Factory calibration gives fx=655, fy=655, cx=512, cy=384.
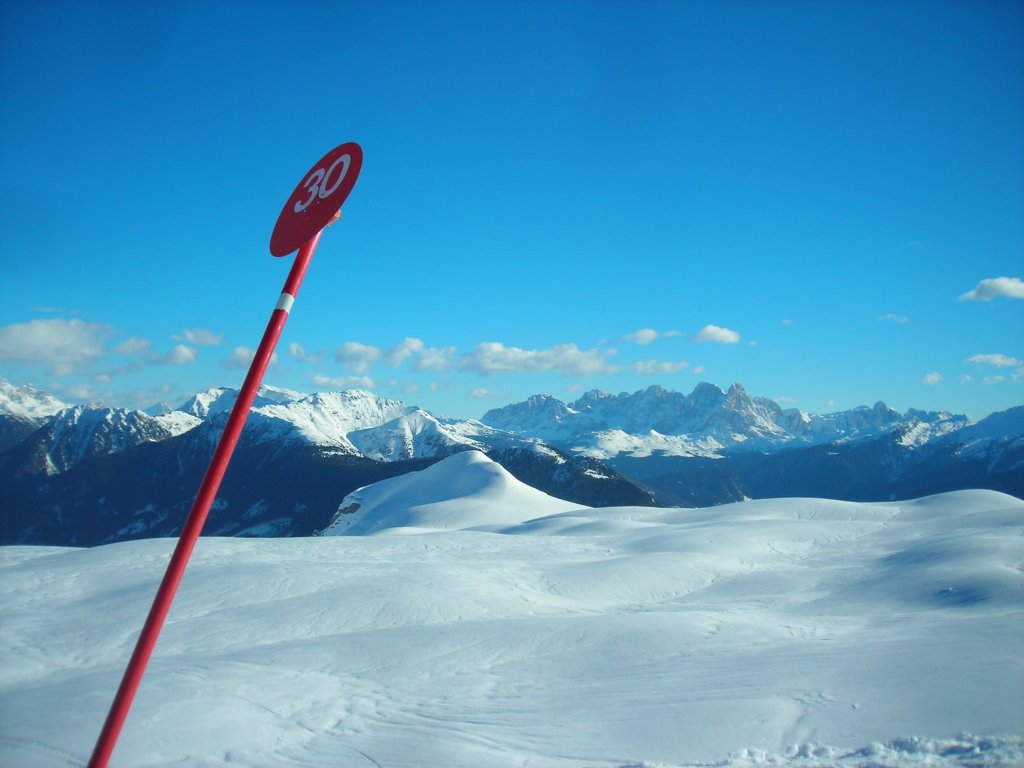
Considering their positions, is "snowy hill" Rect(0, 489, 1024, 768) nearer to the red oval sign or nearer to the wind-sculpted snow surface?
the wind-sculpted snow surface

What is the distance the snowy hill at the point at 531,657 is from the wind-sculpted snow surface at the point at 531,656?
58mm

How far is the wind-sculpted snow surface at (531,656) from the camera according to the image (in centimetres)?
805

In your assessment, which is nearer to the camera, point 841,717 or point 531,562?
point 841,717

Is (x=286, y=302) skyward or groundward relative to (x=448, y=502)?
skyward

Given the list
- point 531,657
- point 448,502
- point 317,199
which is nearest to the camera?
point 317,199

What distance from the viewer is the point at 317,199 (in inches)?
187

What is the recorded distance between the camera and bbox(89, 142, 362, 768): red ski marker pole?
3.82 m

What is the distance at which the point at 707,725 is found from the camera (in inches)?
334

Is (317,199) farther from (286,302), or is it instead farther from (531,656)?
(531,656)

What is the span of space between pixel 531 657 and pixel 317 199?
1023cm

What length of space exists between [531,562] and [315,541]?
34.0 ft

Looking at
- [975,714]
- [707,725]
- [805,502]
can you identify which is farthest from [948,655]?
[805,502]

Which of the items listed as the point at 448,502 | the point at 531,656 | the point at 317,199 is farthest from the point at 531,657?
the point at 448,502

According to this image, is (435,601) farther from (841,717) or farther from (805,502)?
(805,502)
